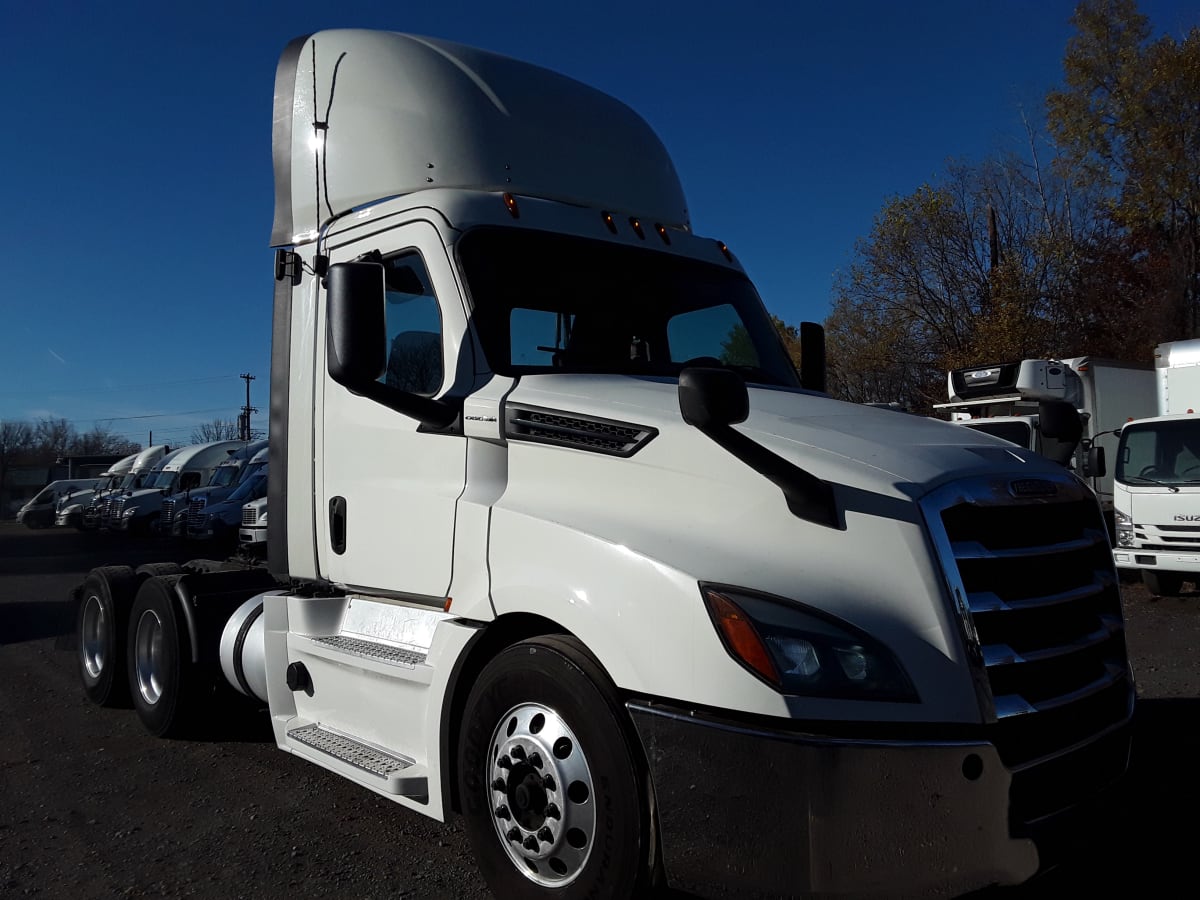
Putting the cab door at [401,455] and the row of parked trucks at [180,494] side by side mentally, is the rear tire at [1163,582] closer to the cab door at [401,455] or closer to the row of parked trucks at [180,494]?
the cab door at [401,455]

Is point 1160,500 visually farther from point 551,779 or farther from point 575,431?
point 551,779

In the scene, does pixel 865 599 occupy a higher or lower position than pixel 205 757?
higher

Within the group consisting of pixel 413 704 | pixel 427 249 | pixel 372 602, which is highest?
pixel 427 249

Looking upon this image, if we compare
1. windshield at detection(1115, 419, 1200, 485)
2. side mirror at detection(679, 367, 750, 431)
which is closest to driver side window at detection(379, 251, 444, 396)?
side mirror at detection(679, 367, 750, 431)

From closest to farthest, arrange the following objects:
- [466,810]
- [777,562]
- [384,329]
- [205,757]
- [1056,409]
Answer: [777,562]
[466,810]
[384,329]
[1056,409]
[205,757]

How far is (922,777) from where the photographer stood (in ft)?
8.36

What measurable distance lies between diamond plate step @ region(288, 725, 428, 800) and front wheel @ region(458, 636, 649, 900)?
25cm

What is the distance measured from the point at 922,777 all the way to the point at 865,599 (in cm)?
49

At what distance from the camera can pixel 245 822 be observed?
4562 mm

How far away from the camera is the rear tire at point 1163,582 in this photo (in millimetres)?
12062

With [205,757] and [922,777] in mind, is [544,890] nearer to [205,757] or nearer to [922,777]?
[922,777]

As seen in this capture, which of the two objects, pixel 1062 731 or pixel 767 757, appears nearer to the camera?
pixel 767 757

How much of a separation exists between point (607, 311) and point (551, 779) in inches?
80.7

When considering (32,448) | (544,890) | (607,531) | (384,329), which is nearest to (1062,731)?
(607,531)
